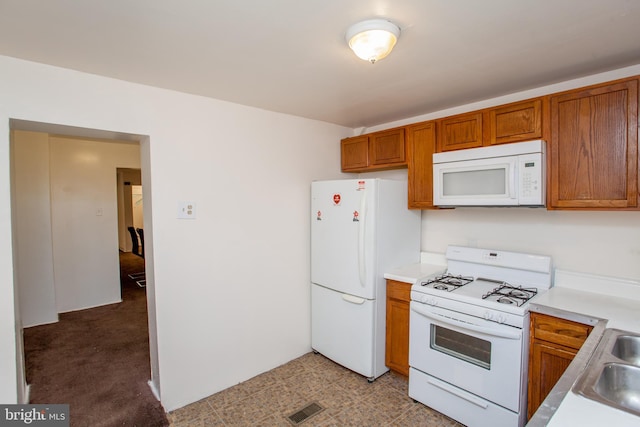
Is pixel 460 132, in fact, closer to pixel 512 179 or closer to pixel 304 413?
pixel 512 179

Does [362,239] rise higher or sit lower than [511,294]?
higher

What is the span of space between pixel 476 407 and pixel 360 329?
95cm

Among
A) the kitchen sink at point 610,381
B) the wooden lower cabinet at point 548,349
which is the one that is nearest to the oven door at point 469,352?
the wooden lower cabinet at point 548,349

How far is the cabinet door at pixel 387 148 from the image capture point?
2.79 meters

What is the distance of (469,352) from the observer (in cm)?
207

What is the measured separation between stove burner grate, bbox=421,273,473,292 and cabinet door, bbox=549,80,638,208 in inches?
32.6

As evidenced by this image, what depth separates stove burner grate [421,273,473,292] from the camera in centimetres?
228

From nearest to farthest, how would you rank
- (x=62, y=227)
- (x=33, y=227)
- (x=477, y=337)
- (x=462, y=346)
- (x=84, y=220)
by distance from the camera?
1. (x=477, y=337)
2. (x=462, y=346)
3. (x=33, y=227)
4. (x=62, y=227)
5. (x=84, y=220)

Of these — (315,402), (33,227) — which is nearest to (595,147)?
(315,402)

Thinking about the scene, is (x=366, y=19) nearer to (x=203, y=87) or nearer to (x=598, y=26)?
(x=598, y=26)

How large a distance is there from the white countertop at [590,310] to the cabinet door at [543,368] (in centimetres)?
21

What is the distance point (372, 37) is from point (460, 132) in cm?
128

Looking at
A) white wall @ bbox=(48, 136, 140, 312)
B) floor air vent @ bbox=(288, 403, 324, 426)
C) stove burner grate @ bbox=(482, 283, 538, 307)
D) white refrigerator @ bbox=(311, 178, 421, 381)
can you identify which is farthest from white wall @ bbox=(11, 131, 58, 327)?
stove burner grate @ bbox=(482, 283, 538, 307)

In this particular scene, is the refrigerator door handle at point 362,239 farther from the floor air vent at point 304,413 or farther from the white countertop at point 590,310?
the white countertop at point 590,310
